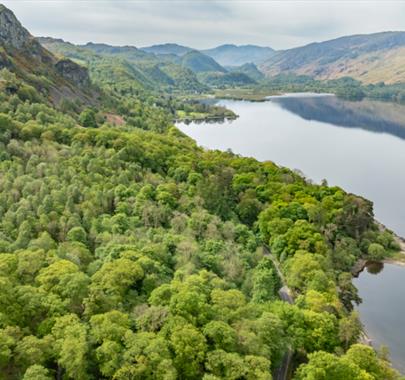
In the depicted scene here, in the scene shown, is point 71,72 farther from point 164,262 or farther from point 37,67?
point 164,262

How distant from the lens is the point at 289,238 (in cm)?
6375

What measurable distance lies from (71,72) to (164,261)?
144 m

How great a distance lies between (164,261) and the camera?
2020 inches

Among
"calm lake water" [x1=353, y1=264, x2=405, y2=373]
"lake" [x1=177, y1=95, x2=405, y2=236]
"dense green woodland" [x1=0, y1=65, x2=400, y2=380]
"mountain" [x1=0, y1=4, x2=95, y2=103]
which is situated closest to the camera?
"dense green woodland" [x1=0, y1=65, x2=400, y2=380]

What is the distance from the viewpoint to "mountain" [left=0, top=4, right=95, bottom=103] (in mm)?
138000

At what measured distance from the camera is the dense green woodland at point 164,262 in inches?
1339

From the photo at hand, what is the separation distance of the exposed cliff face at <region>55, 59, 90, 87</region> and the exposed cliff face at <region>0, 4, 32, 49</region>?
612 inches

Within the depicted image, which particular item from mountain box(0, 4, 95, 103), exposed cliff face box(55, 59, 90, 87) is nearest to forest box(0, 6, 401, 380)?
mountain box(0, 4, 95, 103)

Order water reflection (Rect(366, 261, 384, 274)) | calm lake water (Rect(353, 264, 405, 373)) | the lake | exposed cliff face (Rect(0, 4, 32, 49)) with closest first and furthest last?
1. calm lake water (Rect(353, 264, 405, 373))
2. water reflection (Rect(366, 261, 384, 274))
3. the lake
4. exposed cliff face (Rect(0, 4, 32, 49))

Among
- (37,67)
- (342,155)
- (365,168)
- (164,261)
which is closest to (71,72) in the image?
(37,67)

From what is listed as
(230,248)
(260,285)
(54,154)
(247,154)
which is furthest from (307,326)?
(247,154)

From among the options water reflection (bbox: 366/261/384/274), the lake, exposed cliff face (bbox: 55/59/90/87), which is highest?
exposed cliff face (bbox: 55/59/90/87)

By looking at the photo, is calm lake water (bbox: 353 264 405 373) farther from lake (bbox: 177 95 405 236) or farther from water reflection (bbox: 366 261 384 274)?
lake (bbox: 177 95 405 236)

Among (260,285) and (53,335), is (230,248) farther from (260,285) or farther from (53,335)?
(53,335)
